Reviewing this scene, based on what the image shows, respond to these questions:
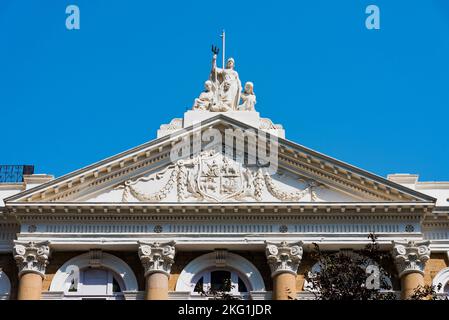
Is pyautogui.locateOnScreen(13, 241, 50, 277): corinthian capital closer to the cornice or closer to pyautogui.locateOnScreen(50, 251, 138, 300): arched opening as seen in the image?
pyautogui.locateOnScreen(50, 251, 138, 300): arched opening

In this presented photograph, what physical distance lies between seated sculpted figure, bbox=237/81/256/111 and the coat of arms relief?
10.5 ft

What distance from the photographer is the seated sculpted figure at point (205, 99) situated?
48375mm

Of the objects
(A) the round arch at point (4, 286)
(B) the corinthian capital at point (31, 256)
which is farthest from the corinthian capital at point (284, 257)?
(A) the round arch at point (4, 286)

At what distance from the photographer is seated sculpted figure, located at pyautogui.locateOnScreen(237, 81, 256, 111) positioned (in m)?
48.4

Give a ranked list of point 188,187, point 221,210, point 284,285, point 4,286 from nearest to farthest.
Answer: point 284,285 → point 221,210 → point 4,286 → point 188,187

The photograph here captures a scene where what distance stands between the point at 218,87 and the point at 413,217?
1007 cm

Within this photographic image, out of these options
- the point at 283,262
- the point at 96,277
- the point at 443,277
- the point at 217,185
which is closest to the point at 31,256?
the point at 96,277

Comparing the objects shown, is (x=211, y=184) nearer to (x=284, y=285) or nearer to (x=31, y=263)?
(x=284, y=285)

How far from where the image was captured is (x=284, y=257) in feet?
145

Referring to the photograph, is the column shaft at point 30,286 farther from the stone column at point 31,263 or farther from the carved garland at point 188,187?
the carved garland at point 188,187

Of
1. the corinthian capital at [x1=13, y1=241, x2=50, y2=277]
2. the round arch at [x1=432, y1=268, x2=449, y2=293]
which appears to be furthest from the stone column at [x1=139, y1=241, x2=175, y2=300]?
the round arch at [x1=432, y1=268, x2=449, y2=293]

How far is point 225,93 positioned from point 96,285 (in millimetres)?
9828
